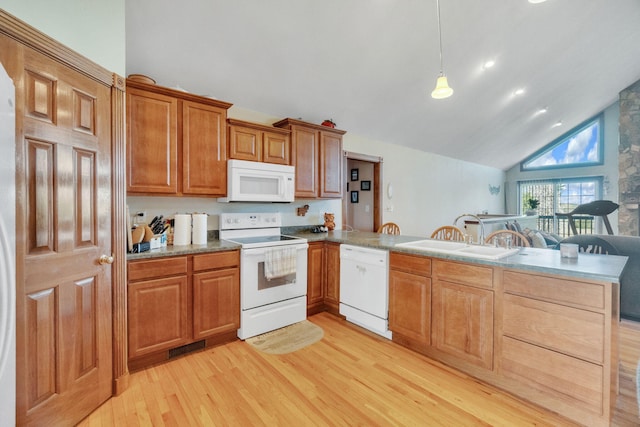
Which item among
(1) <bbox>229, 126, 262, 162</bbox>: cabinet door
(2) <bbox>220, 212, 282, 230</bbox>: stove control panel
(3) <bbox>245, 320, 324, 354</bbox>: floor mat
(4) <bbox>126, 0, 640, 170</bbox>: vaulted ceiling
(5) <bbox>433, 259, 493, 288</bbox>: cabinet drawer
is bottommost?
(3) <bbox>245, 320, 324, 354</bbox>: floor mat

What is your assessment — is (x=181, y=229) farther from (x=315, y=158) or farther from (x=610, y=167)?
(x=610, y=167)

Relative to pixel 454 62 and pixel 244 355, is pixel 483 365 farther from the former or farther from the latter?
pixel 454 62

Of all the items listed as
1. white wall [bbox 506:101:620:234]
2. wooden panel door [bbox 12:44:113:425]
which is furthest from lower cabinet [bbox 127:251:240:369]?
white wall [bbox 506:101:620:234]

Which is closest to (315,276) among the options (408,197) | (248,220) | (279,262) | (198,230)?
(279,262)

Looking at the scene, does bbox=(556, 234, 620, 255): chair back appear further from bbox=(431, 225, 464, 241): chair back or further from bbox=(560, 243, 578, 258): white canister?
bbox=(560, 243, 578, 258): white canister

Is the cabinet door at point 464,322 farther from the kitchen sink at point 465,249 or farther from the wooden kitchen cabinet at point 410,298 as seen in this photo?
the kitchen sink at point 465,249

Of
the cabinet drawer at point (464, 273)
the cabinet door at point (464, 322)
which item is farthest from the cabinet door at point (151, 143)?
the cabinet door at point (464, 322)

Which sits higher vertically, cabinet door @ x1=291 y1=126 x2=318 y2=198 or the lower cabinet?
cabinet door @ x1=291 y1=126 x2=318 y2=198

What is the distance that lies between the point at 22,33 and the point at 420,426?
291cm

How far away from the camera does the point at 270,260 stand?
8.86ft

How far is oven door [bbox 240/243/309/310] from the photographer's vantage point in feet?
8.52

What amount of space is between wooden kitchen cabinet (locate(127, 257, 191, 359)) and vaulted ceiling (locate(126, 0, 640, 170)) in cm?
185

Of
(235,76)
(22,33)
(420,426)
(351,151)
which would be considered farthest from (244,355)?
(351,151)

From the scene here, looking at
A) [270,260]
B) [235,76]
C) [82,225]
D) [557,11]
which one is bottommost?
[270,260]
